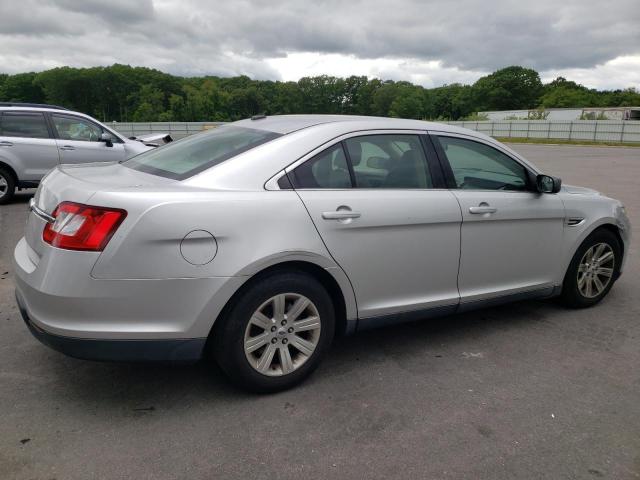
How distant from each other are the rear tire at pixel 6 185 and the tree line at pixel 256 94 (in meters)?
82.1

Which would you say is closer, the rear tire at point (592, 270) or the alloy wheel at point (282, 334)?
the alloy wheel at point (282, 334)

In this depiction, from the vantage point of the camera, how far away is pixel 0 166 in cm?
950

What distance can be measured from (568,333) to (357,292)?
1.91 metres

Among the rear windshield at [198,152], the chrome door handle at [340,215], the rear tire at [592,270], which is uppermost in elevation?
the rear windshield at [198,152]

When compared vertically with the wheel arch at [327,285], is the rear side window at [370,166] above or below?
above

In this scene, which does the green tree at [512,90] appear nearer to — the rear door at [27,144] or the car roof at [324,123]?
the rear door at [27,144]

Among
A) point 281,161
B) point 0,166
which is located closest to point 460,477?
point 281,161

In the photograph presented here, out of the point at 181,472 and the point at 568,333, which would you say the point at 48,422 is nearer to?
the point at 181,472

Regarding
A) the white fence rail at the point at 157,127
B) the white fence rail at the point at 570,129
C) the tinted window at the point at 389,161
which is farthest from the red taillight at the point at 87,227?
the white fence rail at the point at 570,129

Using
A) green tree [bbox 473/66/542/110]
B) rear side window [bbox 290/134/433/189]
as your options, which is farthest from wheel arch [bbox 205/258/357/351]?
green tree [bbox 473/66/542/110]

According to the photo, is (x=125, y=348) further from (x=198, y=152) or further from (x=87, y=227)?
(x=198, y=152)

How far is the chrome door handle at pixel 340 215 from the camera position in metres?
3.09

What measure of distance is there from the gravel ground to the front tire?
147mm

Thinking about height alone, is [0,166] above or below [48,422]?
above
